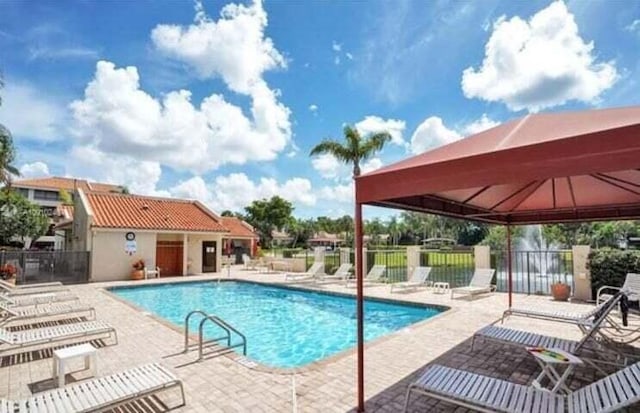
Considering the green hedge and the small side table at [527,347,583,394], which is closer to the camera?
the small side table at [527,347,583,394]

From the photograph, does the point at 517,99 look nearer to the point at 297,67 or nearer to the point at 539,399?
the point at 297,67

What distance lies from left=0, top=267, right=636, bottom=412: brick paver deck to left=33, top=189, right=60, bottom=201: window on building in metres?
67.3

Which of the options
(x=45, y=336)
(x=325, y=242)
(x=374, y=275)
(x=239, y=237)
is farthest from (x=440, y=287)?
(x=325, y=242)

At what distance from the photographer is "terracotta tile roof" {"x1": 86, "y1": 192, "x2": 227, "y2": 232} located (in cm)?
2047

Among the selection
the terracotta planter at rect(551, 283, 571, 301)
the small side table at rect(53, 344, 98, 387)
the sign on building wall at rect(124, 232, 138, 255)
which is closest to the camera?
the small side table at rect(53, 344, 98, 387)

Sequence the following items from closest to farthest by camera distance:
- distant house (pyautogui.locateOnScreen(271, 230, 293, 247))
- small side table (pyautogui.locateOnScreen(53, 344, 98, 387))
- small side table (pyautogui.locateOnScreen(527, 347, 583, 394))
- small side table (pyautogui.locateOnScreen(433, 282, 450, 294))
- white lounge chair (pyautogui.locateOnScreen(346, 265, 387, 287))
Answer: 1. small side table (pyautogui.locateOnScreen(527, 347, 583, 394))
2. small side table (pyautogui.locateOnScreen(53, 344, 98, 387))
3. small side table (pyautogui.locateOnScreen(433, 282, 450, 294))
4. white lounge chair (pyautogui.locateOnScreen(346, 265, 387, 287))
5. distant house (pyautogui.locateOnScreen(271, 230, 293, 247))

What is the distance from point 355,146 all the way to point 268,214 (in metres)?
38.2

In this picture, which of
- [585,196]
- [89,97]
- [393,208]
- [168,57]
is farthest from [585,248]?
[89,97]

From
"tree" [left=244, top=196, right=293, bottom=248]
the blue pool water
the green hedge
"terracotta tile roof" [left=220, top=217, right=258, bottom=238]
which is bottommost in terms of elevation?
the blue pool water

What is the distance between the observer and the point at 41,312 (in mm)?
9172

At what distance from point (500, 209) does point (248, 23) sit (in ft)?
30.7

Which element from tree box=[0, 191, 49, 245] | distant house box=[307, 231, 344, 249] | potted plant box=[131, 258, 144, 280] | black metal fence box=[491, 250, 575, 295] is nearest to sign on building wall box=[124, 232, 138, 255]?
potted plant box=[131, 258, 144, 280]

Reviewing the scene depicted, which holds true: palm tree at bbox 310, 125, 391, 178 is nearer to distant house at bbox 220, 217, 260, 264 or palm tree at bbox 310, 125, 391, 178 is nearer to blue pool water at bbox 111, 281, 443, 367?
blue pool water at bbox 111, 281, 443, 367

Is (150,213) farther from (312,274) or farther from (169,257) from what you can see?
(312,274)
